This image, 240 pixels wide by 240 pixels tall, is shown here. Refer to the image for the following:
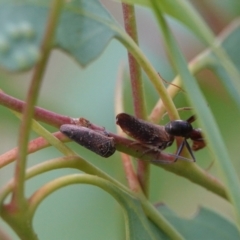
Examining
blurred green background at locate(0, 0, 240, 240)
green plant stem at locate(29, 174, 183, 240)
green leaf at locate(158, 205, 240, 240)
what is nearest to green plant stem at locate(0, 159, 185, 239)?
green plant stem at locate(29, 174, 183, 240)

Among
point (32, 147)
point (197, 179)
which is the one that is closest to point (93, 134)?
point (32, 147)

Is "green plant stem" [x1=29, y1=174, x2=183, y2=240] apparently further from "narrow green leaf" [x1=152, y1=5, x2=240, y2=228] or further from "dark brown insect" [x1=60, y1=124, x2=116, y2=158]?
"narrow green leaf" [x1=152, y1=5, x2=240, y2=228]

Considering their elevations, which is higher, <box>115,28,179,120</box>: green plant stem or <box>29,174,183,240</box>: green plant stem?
<box>115,28,179,120</box>: green plant stem

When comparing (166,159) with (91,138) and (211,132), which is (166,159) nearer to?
(91,138)

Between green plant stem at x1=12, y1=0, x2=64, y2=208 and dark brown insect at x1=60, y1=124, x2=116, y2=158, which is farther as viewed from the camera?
dark brown insect at x1=60, y1=124, x2=116, y2=158

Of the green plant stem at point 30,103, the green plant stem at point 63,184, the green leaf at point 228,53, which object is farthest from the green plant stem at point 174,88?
the green plant stem at point 30,103

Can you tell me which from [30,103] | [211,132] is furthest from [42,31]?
[211,132]

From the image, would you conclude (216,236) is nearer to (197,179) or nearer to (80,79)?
(197,179)
